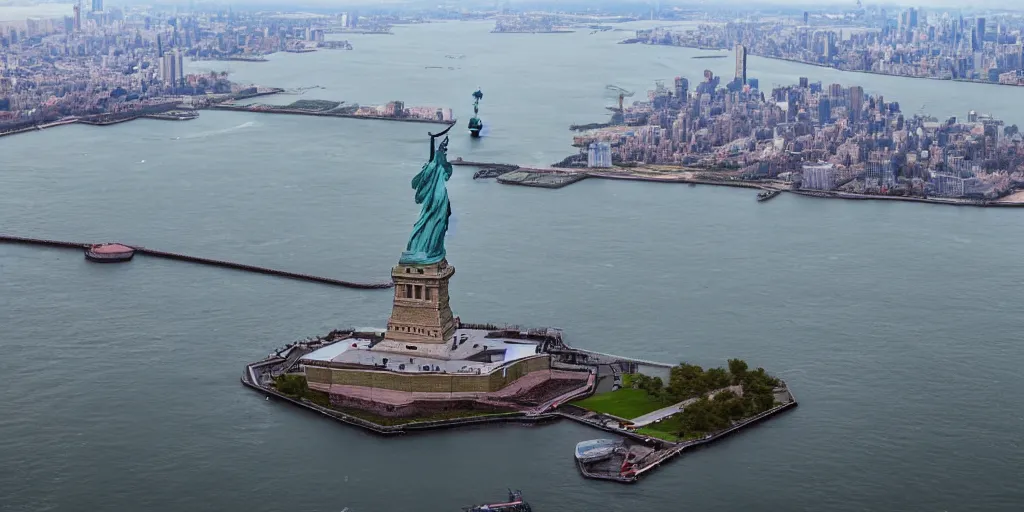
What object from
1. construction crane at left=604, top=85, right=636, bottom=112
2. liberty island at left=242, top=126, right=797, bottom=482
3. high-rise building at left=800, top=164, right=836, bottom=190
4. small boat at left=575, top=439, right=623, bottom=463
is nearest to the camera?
small boat at left=575, top=439, right=623, bottom=463

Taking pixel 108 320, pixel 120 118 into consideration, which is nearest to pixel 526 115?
pixel 120 118

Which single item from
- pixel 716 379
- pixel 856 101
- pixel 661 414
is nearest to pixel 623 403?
pixel 661 414

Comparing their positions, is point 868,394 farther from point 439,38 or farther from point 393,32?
point 393,32

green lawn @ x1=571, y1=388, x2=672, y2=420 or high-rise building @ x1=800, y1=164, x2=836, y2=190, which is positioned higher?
high-rise building @ x1=800, y1=164, x2=836, y2=190

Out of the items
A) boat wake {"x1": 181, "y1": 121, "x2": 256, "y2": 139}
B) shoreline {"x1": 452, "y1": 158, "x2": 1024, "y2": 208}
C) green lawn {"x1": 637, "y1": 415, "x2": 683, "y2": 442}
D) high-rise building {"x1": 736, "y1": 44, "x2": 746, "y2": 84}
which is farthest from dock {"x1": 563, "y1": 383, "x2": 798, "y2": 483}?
high-rise building {"x1": 736, "y1": 44, "x2": 746, "y2": 84}

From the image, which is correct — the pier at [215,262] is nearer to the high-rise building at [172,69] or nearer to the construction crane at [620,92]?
the construction crane at [620,92]

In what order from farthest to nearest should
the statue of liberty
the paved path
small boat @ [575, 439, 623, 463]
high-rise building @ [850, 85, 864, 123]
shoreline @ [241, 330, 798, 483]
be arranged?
high-rise building @ [850, 85, 864, 123] → the statue of liberty → the paved path → shoreline @ [241, 330, 798, 483] → small boat @ [575, 439, 623, 463]

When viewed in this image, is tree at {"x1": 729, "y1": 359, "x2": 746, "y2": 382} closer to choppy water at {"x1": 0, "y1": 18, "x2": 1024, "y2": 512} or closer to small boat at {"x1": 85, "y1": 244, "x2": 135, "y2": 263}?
choppy water at {"x1": 0, "y1": 18, "x2": 1024, "y2": 512}

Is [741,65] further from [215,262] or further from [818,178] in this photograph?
[215,262]

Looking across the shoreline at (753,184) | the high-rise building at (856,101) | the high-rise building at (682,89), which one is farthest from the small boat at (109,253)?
the high-rise building at (682,89)
